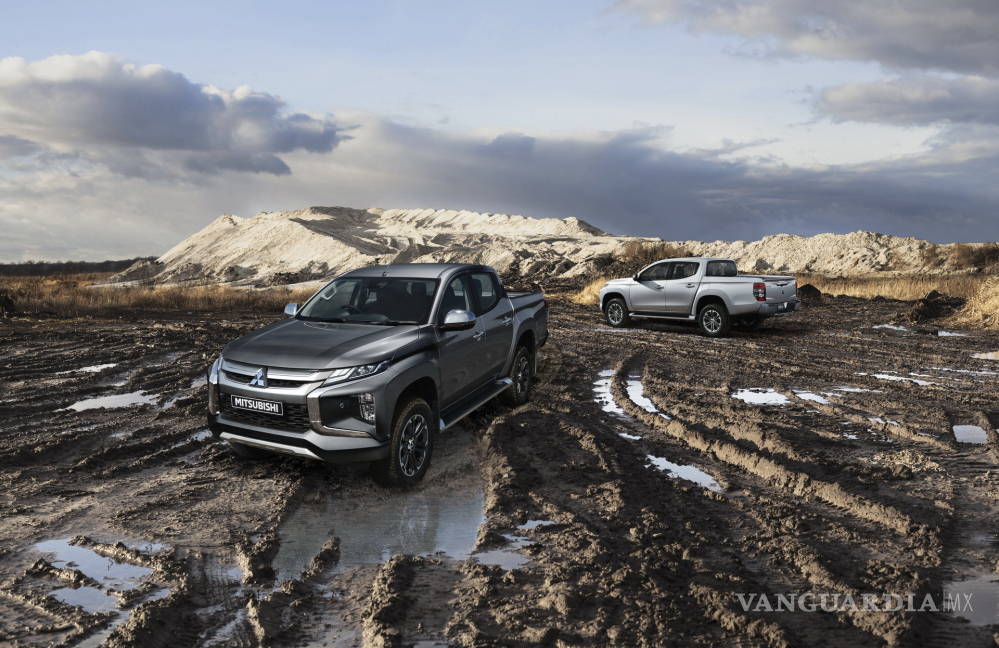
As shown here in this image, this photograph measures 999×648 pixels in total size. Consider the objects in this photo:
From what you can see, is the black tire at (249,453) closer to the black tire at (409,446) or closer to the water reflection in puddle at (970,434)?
the black tire at (409,446)

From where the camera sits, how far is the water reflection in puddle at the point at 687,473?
6.13 m

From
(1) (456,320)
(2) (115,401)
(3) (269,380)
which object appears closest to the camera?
(3) (269,380)

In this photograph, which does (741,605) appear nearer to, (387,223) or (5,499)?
(5,499)

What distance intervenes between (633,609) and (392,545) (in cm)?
182

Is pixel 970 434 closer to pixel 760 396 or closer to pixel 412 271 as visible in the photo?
pixel 760 396

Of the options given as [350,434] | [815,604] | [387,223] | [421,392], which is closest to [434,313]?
[421,392]

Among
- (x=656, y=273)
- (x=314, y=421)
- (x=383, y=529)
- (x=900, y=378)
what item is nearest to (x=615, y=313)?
(x=656, y=273)

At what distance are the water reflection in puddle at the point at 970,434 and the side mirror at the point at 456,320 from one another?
18.4 ft

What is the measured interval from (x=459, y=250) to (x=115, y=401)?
4183 cm

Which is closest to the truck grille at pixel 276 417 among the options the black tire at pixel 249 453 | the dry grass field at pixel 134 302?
the black tire at pixel 249 453

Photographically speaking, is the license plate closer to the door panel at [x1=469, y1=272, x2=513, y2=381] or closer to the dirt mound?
the door panel at [x1=469, y1=272, x2=513, y2=381]

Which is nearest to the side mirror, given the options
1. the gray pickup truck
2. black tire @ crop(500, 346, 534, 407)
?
the gray pickup truck

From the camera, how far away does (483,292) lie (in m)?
8.00

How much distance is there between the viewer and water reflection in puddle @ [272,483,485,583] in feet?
15.4
